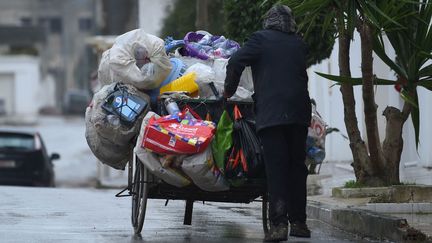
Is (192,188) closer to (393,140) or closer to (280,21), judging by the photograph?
(280,21)

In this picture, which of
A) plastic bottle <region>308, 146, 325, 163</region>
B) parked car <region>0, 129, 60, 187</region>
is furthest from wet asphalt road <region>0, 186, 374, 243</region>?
parked car <region>0, 129, 60, 187</region>

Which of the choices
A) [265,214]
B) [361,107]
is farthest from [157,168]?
[361,107]

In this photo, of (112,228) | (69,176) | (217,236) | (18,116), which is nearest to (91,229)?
(112,228)

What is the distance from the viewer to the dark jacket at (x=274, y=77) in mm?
8672

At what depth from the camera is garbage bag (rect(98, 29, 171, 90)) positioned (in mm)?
9234

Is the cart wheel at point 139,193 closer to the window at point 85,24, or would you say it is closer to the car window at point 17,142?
the car window at point 17,142

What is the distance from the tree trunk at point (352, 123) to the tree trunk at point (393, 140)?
0.72 ft

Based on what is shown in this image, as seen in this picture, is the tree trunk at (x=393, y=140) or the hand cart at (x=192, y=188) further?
the tree trunk at (x=393, y=140)

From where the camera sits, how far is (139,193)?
9305 mm

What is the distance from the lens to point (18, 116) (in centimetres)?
6147

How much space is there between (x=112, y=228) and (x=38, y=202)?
3.23 meters

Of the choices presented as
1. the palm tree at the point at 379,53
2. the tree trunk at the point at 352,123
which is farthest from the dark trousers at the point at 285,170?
the tree trunk at the point at 352,123

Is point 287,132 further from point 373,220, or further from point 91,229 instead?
point 91,229

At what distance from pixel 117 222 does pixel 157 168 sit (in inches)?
81.3
